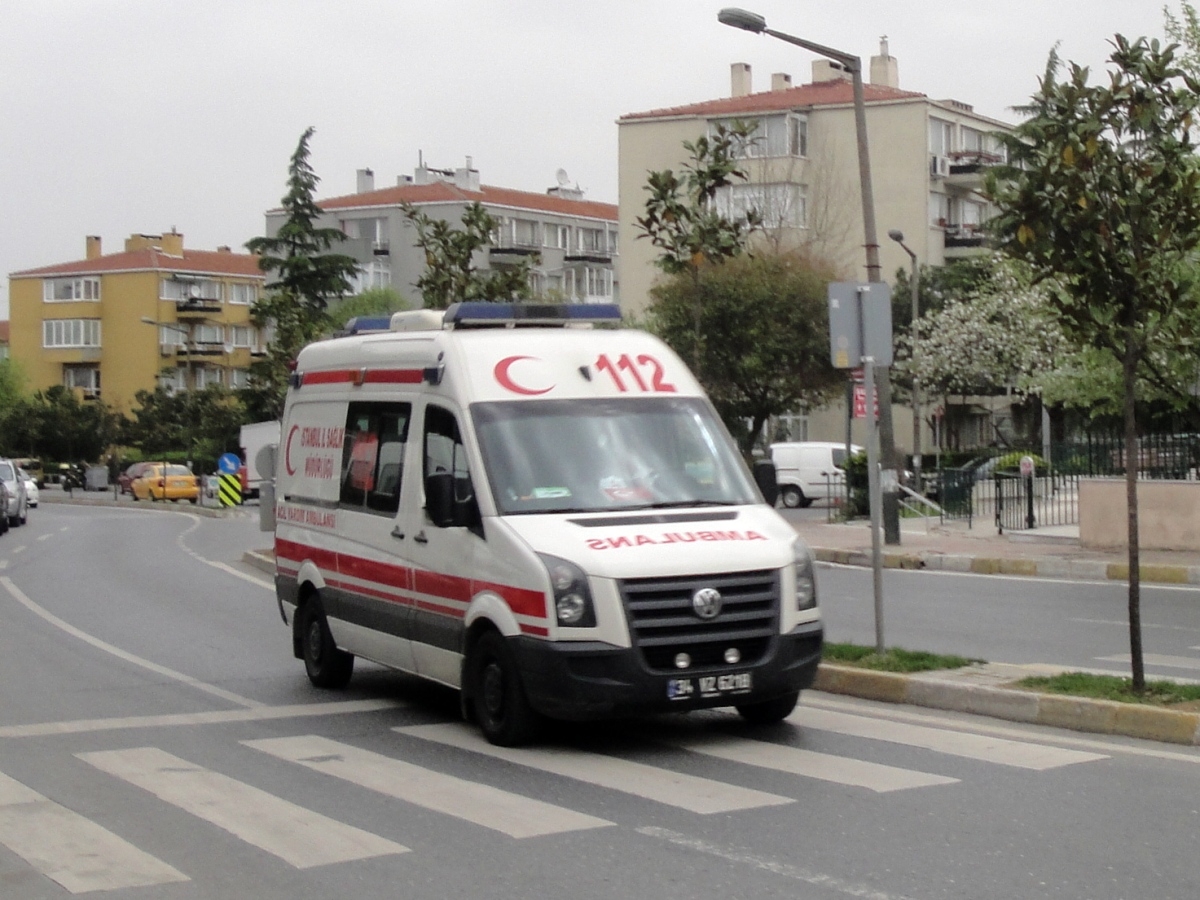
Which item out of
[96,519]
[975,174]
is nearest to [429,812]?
[96,519]

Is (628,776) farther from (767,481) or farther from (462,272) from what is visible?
(462,272)

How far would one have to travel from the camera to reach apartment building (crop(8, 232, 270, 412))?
11281cm

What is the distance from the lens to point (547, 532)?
374 inches

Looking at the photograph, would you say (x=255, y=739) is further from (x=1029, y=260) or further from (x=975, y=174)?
(x=975, y=174)

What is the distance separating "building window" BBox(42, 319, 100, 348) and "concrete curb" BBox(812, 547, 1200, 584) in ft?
316

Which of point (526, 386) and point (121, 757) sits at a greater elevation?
point (526, 386)

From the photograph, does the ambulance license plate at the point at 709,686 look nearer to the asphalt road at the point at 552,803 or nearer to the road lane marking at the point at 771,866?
the asphalt road at the point at 552,803

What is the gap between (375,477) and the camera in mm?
11453

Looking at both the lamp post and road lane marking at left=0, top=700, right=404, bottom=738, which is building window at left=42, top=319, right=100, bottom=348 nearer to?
the lamp post

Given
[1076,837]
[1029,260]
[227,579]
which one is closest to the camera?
[1076,837]

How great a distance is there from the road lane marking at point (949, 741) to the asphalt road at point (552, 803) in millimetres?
32

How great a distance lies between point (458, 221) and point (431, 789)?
92212 mm

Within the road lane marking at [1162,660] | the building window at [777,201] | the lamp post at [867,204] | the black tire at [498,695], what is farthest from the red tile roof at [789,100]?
the black tire at [498,695]

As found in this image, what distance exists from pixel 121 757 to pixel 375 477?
2.71 m
